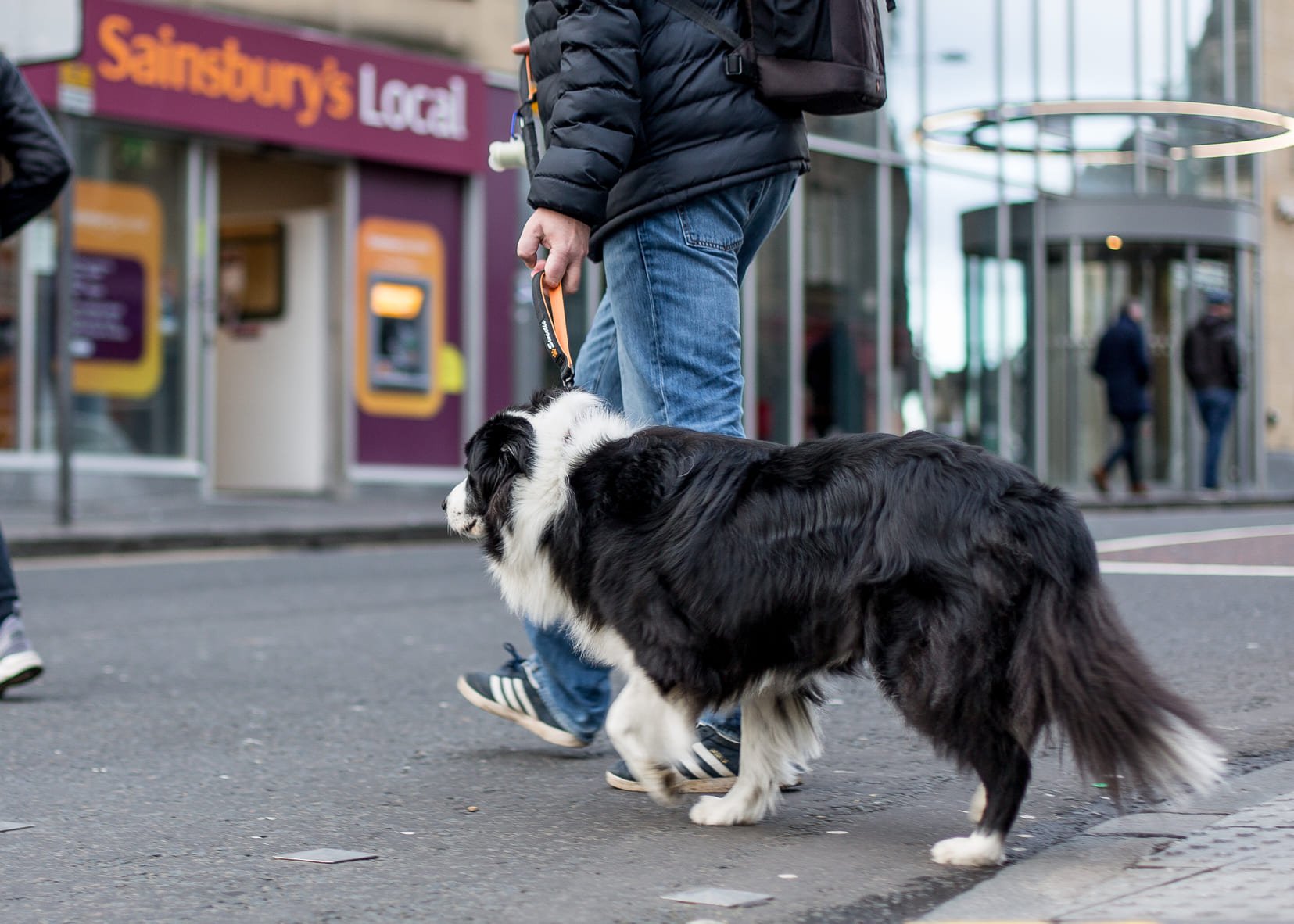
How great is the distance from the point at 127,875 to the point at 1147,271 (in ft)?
67.0

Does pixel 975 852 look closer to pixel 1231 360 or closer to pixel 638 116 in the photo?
pixel 638 116

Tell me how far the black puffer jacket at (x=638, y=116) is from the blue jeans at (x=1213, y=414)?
1660 centimetres

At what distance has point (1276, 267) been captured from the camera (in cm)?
2500

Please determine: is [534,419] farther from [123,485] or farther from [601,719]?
[123,485]

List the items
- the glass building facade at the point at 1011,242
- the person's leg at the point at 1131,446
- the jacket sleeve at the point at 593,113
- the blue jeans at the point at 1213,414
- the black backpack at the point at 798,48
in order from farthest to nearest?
the glass building facade at the point at 1011,242, the blue jeans at the point at 1213,414, the person's leg at the point at 1131,446, the black backpack at the point at 798,48, the jacket sleeve at the point at 593,113

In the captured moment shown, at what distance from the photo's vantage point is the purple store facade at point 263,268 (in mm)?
13203

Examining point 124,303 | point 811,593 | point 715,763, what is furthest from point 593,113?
point 124,303

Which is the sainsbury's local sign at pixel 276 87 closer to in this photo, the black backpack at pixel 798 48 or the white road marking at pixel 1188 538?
the white road marking at pixel 1188 538

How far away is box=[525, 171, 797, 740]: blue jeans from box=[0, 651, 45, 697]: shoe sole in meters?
2.24

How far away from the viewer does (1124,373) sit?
1830 centimetres

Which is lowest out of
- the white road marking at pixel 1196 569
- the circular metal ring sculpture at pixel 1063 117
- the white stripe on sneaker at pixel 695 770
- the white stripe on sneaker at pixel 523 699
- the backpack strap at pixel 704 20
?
the white stripe on sneaker at pixel 695 770

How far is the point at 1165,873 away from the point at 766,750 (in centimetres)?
88

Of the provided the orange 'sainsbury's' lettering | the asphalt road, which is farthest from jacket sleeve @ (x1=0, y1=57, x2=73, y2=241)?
the orange 'sainsbury's' lettering

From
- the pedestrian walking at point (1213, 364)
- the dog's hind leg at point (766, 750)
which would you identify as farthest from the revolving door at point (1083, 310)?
the dog's hind leg at point (766, 750)
